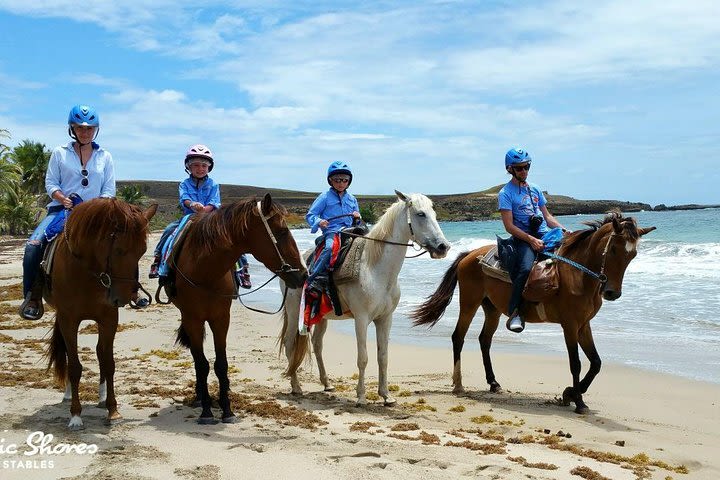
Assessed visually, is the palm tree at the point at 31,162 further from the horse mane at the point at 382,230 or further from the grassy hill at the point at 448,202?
the horse mane at the point at 382,230

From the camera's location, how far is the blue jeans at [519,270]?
7.15 m

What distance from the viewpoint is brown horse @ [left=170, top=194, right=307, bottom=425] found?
17.7 feet

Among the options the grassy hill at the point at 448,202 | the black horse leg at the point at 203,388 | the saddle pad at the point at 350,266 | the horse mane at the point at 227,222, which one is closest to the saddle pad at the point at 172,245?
the horse mane at the point at 227,222

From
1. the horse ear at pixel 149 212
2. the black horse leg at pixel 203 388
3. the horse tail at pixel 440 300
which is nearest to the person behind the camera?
the horse ear at pixel 149 212

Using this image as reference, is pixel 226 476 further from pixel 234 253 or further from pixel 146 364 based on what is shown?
pixel 146 364

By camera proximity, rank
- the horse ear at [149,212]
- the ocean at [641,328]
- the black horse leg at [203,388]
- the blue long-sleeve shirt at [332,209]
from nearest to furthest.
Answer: the horse ear at [149,212] → the black horse leg at [203,388] → the blue long-sleeve shirt at [332,209] → the ocean at [641,328]

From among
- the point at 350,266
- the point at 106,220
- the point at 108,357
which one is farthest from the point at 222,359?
the point at 350,266

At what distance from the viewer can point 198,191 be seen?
6.64 metres

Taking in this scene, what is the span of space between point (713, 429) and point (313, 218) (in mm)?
4390

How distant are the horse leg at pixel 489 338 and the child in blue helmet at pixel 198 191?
119 inches

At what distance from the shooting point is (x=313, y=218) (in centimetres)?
733

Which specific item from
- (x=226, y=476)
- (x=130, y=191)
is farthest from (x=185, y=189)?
(x=130, y=191)

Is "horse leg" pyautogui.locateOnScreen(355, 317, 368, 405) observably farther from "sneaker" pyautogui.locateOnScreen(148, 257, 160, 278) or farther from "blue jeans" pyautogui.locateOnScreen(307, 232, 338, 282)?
"sneaker" pyautogui.locateOnScreen(148, 257, 160, 278)

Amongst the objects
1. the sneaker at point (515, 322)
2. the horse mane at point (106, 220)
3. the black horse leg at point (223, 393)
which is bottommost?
the black horse leg at point (223, 393)
